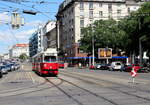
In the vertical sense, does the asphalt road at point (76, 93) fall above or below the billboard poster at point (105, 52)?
below

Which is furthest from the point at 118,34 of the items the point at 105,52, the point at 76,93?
the point at 76,93

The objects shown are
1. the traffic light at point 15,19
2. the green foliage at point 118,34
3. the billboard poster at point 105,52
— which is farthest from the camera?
the billboard poster at point 105,52

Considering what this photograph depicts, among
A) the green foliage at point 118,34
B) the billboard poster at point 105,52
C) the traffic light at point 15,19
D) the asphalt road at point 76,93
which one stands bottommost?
the asphalt road at point 76,93

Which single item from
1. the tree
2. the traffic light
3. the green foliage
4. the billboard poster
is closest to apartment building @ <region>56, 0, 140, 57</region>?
the tree

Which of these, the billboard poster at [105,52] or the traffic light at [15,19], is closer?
the traffic light at [15,19]

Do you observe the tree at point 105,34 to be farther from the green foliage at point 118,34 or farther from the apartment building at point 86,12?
the apartment building at point 86,12

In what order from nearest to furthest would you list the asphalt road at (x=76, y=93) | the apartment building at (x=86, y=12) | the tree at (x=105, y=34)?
the asphalt road at (x=76, y=93) < the tree at (x=105, y=34) < the apartment building at (x=86, y=12)

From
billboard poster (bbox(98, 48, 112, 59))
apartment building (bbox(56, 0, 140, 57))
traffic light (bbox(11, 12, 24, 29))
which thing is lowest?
billboard poster (bbox(98, 48, 112, 59))

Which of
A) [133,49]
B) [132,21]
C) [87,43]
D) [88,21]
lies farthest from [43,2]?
[88,21]

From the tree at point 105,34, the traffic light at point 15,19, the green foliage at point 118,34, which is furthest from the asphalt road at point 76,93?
the tree at point 105,34

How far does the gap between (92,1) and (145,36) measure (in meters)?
44.2

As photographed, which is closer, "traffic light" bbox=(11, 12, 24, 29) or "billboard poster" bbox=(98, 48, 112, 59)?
"traffic light" bbox=(11, 12, 24, 29)

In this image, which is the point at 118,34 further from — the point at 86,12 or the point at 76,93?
the point at 76,93

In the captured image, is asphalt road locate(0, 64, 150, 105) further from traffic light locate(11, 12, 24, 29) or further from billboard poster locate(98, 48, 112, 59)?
billboard poster locate(98, 48, 112, 59)
